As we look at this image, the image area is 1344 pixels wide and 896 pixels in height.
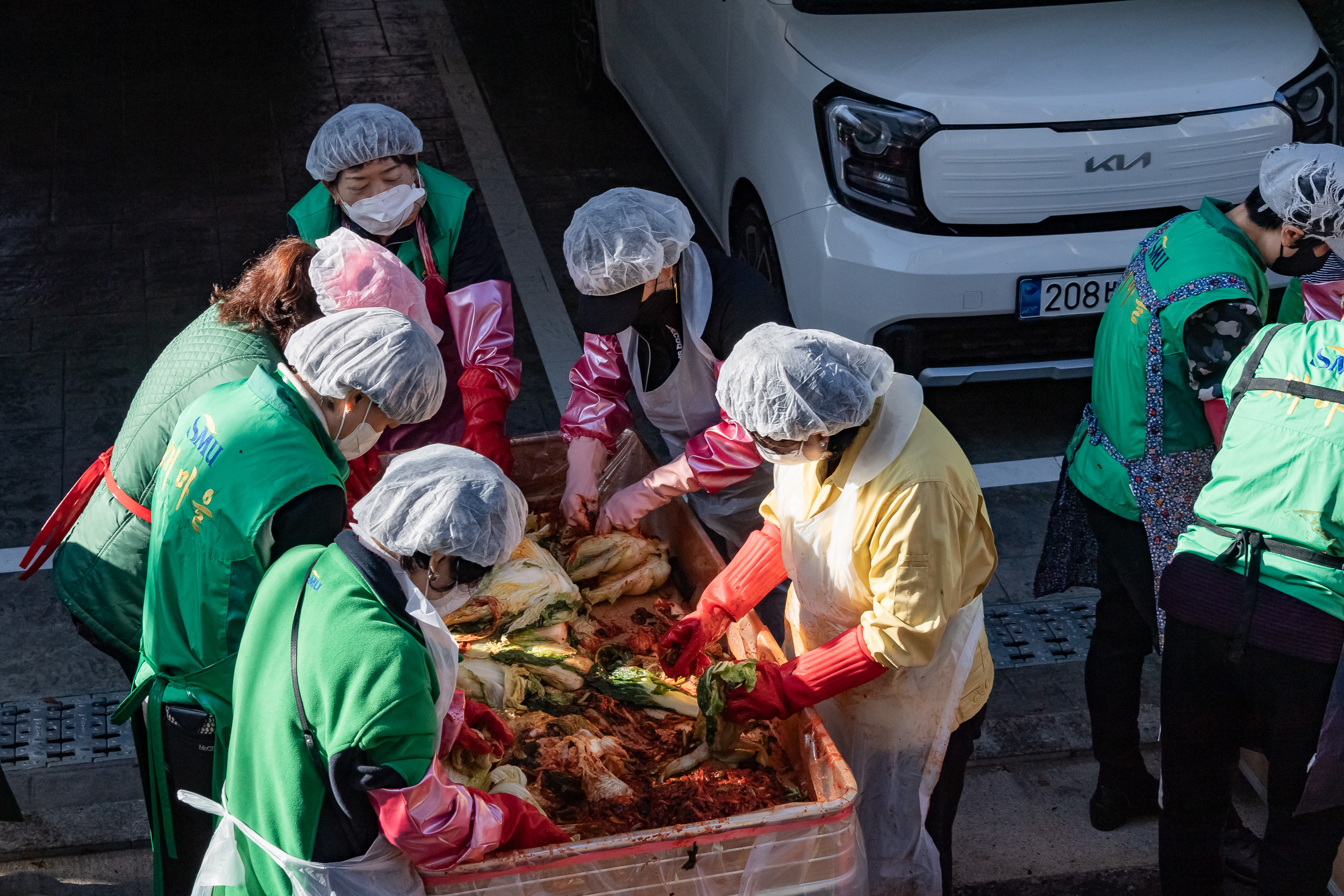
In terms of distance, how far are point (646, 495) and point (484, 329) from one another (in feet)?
2.37

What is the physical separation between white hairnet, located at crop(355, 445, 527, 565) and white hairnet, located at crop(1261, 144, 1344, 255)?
208 cm

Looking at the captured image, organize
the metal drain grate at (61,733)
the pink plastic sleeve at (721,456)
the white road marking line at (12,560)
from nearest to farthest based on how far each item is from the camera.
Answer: the pink plastic sleeve at (721,456) → the metal drain grate at (61,733) → the white road marking line at (12,560)

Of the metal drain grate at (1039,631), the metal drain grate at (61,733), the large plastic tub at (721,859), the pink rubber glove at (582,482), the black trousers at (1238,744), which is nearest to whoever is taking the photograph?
the large plastic tub at (721,859)

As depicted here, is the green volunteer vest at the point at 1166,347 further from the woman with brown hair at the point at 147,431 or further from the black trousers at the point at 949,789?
the woman with brown hair at the point at 147,431

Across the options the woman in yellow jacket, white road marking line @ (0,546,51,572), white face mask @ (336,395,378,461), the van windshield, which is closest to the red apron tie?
white face mask @ (336,395,378,461)

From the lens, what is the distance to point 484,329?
3738 millimetres

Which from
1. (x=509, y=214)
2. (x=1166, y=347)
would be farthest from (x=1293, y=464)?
(x=509, y=214)

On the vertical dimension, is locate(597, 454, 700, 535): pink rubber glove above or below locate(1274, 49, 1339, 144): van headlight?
below

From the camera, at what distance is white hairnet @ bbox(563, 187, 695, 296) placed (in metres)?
3.25

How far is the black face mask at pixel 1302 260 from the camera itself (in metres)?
3.11

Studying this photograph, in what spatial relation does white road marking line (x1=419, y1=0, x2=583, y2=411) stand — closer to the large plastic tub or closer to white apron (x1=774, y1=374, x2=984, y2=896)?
white apron (x1=774, y1=374, x2=984, y2=896)

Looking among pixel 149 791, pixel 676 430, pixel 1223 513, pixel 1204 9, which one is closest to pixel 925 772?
pixel 1223 513

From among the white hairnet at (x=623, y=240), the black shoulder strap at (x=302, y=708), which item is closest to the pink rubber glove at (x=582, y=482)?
the white hairnet at (x=623, y=240)

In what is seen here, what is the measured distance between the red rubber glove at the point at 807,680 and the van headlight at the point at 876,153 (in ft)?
8.20
